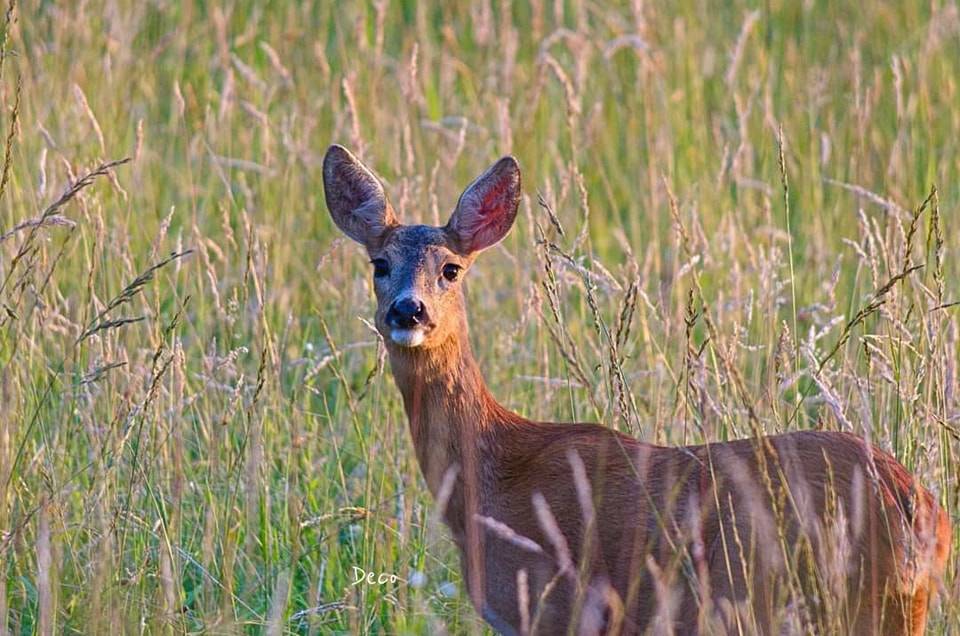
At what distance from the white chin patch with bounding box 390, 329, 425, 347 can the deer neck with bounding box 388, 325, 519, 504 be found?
0.36 ft

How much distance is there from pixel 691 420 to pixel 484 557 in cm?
114

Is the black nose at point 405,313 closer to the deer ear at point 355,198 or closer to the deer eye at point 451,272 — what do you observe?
the deer eye at point 451,272

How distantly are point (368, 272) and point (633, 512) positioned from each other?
2520mm

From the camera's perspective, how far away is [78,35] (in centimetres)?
720

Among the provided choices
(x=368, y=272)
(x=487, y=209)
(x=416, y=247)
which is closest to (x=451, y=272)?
(x=416, y=247)

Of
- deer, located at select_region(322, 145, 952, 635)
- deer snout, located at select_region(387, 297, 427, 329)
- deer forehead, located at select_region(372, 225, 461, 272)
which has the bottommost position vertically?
deer, located at select_region(322, 145, 952, 635)

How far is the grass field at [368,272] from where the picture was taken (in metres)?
4.22

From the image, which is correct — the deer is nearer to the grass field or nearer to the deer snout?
the deer snout

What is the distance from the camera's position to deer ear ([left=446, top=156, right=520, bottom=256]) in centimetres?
477

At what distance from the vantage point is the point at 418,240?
463 centimetres

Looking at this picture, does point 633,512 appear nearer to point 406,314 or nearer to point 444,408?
point 444,408

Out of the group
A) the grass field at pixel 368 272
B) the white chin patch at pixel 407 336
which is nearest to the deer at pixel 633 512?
the white chin patch at pixel 407 336

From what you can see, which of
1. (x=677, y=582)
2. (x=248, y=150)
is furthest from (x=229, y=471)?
(x=248, y=150)

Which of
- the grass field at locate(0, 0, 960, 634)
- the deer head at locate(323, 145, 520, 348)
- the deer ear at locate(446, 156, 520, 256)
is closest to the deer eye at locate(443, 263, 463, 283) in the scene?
the deer head at locate(323, 145, 520, 348)
